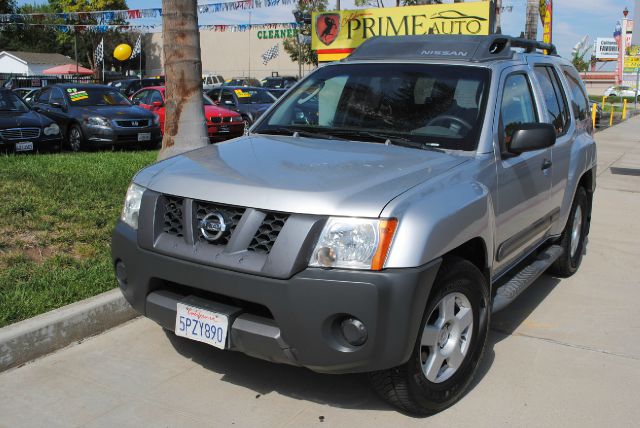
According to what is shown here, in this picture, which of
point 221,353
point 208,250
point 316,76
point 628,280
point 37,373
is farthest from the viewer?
point 628,280

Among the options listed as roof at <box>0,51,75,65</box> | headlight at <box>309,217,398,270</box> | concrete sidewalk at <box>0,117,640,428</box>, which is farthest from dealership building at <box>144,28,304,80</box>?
headlight at <box>309,217,398,270</box>

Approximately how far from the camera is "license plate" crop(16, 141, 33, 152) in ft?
36.1

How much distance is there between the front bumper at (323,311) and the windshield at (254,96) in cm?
1526

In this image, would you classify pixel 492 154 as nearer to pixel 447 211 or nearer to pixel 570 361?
pixel 447 211

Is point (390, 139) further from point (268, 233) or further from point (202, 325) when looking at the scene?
point (202, 325)

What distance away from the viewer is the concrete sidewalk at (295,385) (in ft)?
11.2

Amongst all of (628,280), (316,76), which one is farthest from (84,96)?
(628,280)

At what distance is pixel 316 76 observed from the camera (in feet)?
15.8

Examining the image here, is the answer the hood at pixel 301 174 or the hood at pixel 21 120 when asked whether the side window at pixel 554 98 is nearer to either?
the hood at pixel 301 174

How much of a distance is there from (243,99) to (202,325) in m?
15.3

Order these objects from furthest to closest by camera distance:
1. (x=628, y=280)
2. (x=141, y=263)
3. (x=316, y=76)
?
(x=628, y=280), (x=316, y=76), (x=141, y=263)

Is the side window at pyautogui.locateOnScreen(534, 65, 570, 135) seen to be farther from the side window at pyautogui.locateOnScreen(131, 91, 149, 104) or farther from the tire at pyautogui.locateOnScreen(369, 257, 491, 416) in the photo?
the side window at pyautogui.locateOnScreen(131, 91, 149, 104)

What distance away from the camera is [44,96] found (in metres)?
14.7

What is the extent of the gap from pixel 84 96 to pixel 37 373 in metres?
11.5
